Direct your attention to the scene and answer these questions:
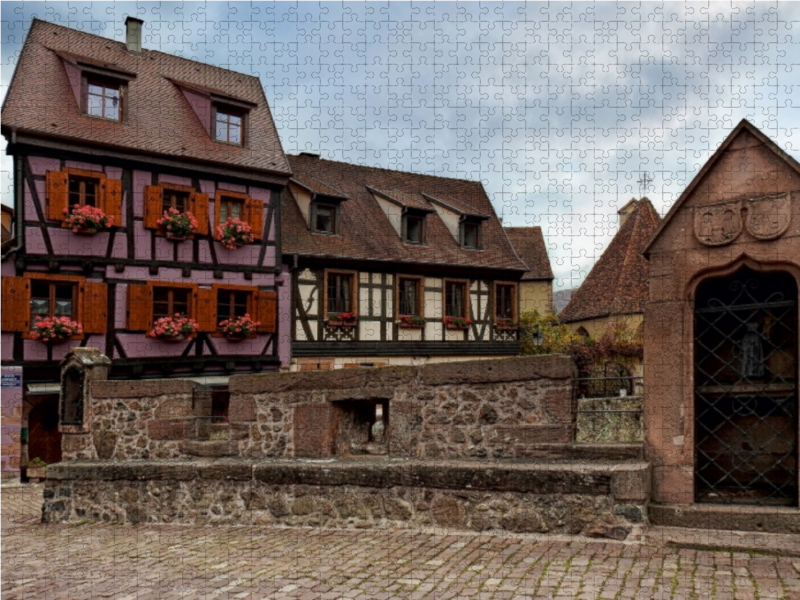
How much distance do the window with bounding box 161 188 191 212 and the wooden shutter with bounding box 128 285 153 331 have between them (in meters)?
1.95

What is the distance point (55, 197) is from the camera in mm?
16625

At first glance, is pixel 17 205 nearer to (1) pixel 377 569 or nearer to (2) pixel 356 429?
(2) pixel 356 429

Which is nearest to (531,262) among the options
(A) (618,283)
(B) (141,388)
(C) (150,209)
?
(A) (618,283)

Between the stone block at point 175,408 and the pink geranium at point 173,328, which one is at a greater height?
the pink geranium at point 173,328

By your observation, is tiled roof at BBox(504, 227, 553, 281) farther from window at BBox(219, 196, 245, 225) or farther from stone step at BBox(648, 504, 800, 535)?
stone step at BBox(648, 504, 800, 535)

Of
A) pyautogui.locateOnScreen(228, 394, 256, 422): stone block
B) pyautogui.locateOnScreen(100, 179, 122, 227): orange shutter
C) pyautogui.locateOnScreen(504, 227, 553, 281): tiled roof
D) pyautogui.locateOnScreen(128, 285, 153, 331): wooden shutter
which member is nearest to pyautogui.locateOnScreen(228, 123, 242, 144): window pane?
pyautogui.locateOnScreen(100, 179, 122, 227): orange shutter

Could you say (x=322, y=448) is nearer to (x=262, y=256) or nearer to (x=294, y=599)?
(x=294, y=599)

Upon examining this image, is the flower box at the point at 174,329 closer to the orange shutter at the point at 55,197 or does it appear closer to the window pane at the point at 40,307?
the window pane at the point at 40,307

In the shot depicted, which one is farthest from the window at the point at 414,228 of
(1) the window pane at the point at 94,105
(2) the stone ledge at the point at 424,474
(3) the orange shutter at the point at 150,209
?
(2) the stone ledge at the point at 424,474

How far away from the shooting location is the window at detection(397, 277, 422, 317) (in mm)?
22298

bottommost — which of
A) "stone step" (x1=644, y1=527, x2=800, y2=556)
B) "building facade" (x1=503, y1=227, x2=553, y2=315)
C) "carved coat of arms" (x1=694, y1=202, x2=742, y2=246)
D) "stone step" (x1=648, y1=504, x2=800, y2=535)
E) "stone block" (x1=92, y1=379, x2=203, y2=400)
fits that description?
"stone step" (x1=644, y1=527, x2=800, y2=556)

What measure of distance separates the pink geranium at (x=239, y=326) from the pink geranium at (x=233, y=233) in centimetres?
174

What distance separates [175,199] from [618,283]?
1034 centimetres

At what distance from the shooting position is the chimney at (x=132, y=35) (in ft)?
66.3
